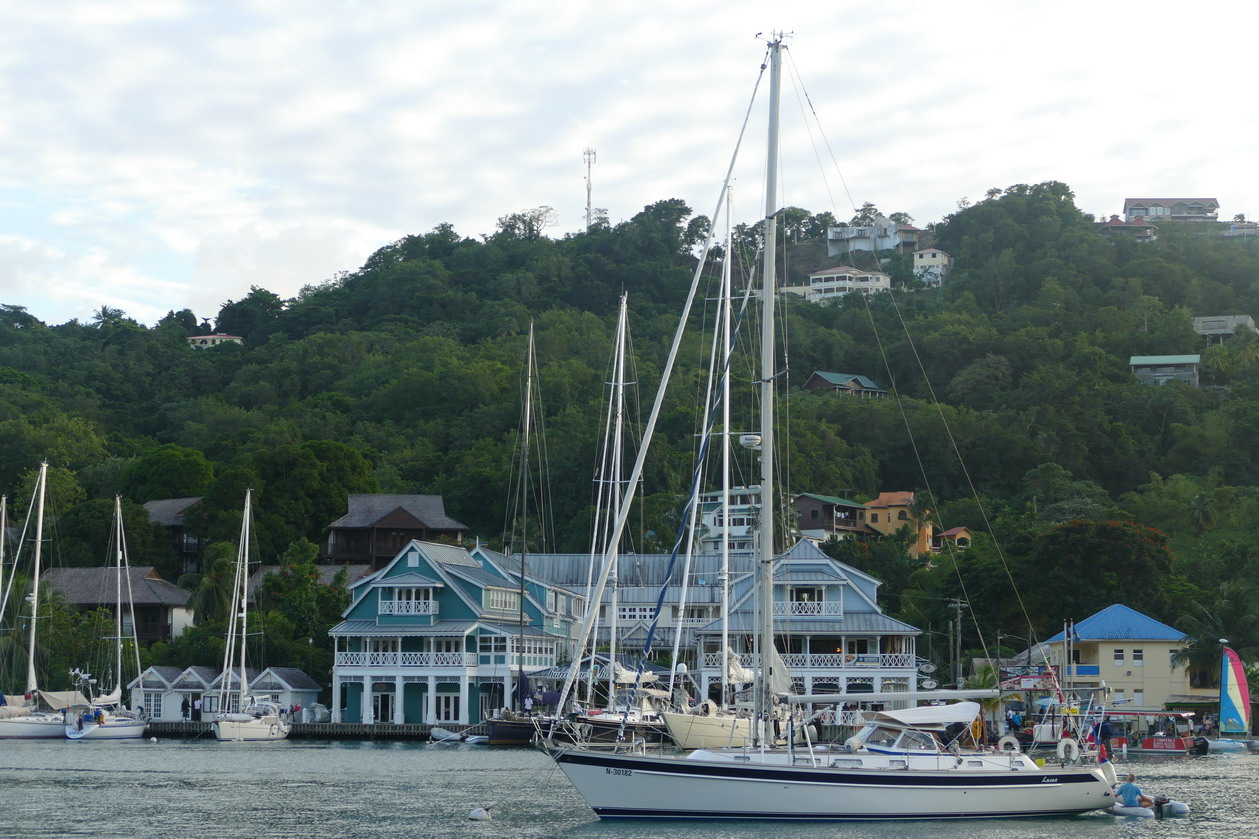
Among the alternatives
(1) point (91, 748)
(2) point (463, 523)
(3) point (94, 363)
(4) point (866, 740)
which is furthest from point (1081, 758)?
(3) point (94, 363)

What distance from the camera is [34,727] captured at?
6244cm

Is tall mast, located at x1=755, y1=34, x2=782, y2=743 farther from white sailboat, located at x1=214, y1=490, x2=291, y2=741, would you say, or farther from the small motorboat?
white sailboat, located at x1=214, y1=490, x2=291, y2=741

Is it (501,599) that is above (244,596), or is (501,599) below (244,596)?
below

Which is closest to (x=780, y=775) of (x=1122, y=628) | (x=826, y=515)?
(x=1122, y=628)

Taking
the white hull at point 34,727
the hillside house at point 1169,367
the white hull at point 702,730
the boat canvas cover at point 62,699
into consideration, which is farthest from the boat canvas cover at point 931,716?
the hillside house at point 1169,367

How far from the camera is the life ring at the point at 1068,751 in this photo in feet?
99.7

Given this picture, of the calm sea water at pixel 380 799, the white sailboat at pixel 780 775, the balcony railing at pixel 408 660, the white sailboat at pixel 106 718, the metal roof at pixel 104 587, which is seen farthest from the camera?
the metal roof at pixel 104 587

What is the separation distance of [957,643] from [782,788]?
39.7m

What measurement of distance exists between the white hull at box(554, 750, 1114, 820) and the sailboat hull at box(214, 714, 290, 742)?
36870 mm

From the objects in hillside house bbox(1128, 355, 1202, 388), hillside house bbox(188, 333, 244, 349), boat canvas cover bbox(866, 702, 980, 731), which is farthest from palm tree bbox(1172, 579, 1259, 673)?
hillside house bbox(188, 333, 244, 349)

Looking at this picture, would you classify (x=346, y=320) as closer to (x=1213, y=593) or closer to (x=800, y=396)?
(x=800, y=396)

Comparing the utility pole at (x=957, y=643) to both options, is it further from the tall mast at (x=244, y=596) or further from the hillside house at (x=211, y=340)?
the hillside house at (x=211, y=340)

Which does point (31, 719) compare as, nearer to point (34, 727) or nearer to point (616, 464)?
point (34, 727)

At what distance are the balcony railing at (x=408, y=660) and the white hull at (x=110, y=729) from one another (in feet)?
30.3
